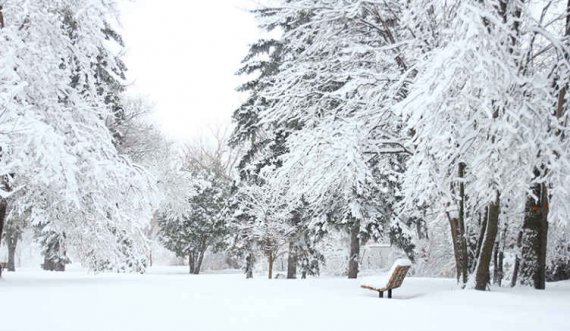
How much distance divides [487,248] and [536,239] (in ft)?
6.79

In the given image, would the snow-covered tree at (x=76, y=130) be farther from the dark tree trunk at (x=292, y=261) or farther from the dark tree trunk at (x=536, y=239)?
the dark tree trunk at (x=536, y=239)

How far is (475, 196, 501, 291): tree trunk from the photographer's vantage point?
9375 mm

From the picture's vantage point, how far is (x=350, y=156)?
10.3 metres

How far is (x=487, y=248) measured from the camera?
31.0ft

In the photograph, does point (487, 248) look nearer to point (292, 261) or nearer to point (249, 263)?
point (292, 261)

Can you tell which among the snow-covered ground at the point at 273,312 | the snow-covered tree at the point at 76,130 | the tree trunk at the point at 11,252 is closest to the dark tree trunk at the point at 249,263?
the snow-covered tree at the point at 76,130

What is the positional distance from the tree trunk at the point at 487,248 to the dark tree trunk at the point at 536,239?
6.08 ft

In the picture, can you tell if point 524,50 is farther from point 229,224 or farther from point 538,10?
point 229,224

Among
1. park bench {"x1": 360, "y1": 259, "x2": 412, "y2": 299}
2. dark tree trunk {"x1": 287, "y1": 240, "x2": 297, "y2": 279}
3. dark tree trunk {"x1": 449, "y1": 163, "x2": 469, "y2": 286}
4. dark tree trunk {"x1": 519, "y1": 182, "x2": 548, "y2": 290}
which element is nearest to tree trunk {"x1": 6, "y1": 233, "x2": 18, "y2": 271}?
dark tree trunk {"x1": 287, "y1": 240, "x2": 297, "y2": 279}

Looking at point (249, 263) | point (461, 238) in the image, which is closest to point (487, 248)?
point (461, 238)

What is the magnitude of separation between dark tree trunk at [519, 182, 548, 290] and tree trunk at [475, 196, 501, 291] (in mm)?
1852

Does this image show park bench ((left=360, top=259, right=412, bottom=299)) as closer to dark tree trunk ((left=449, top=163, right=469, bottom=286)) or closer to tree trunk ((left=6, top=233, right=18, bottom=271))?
dark tree trunk ((left=449, top=163, right=469, bottom=286))

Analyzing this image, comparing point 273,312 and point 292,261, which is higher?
point 273,312

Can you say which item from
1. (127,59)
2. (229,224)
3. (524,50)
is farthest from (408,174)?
(127,59)
